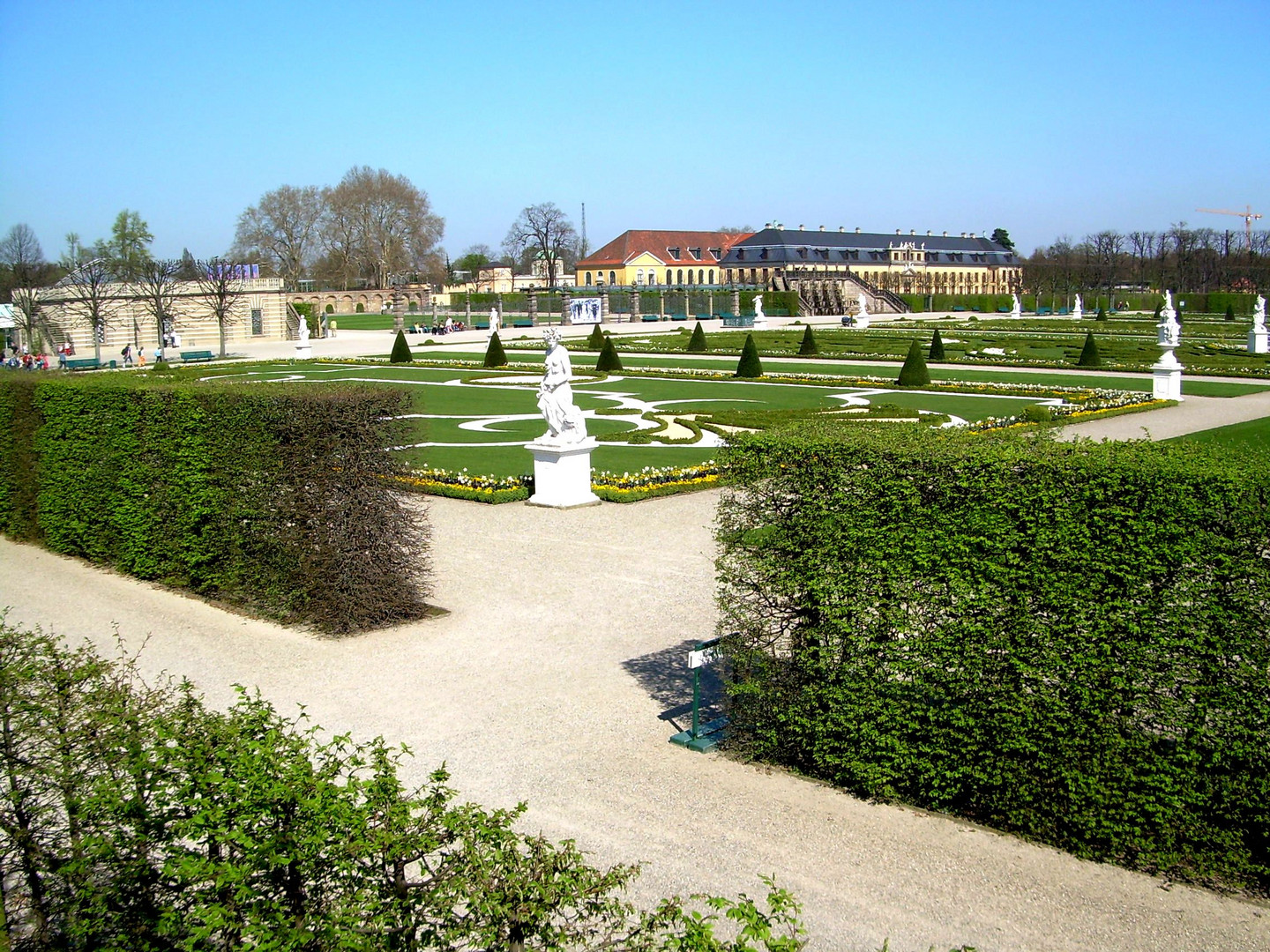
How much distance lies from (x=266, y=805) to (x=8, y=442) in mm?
11949

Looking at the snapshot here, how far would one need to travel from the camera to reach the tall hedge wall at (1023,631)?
536 cm

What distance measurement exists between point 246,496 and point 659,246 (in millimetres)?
97193

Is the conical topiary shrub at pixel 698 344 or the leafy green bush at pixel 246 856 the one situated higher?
the conical topiary shrub at pixel 698 344

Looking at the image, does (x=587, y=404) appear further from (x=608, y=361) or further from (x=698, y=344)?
(x=698, y=344)

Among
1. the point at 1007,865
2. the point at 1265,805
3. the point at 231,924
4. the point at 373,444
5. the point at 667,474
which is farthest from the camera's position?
the point at 667,474

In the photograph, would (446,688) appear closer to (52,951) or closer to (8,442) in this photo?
(52,951)

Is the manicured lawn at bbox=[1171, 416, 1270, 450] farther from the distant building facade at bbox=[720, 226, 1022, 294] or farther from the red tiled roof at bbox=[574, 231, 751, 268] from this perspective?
the red tiled roof at bbox=[574, 231, 751, 268]

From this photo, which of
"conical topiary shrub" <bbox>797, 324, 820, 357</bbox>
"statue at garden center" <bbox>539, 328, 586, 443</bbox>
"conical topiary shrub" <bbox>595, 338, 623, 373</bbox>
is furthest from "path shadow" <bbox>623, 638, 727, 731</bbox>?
"conical topiary shrub" <bbox>797, 324, 820, 357</bbox>

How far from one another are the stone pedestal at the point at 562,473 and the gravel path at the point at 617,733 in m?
1.26

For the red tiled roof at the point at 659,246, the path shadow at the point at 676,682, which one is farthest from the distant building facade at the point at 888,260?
the path shadow at the point at 676,682

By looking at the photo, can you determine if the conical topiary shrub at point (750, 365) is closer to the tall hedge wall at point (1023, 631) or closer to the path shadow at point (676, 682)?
the path shadow at point (676, 682)

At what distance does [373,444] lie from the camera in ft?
32.9

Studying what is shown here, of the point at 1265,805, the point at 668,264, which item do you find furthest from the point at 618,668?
the point at 668,264

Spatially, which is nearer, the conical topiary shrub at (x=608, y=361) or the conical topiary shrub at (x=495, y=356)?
the conical topiary shrub at (x=608, y=361)
